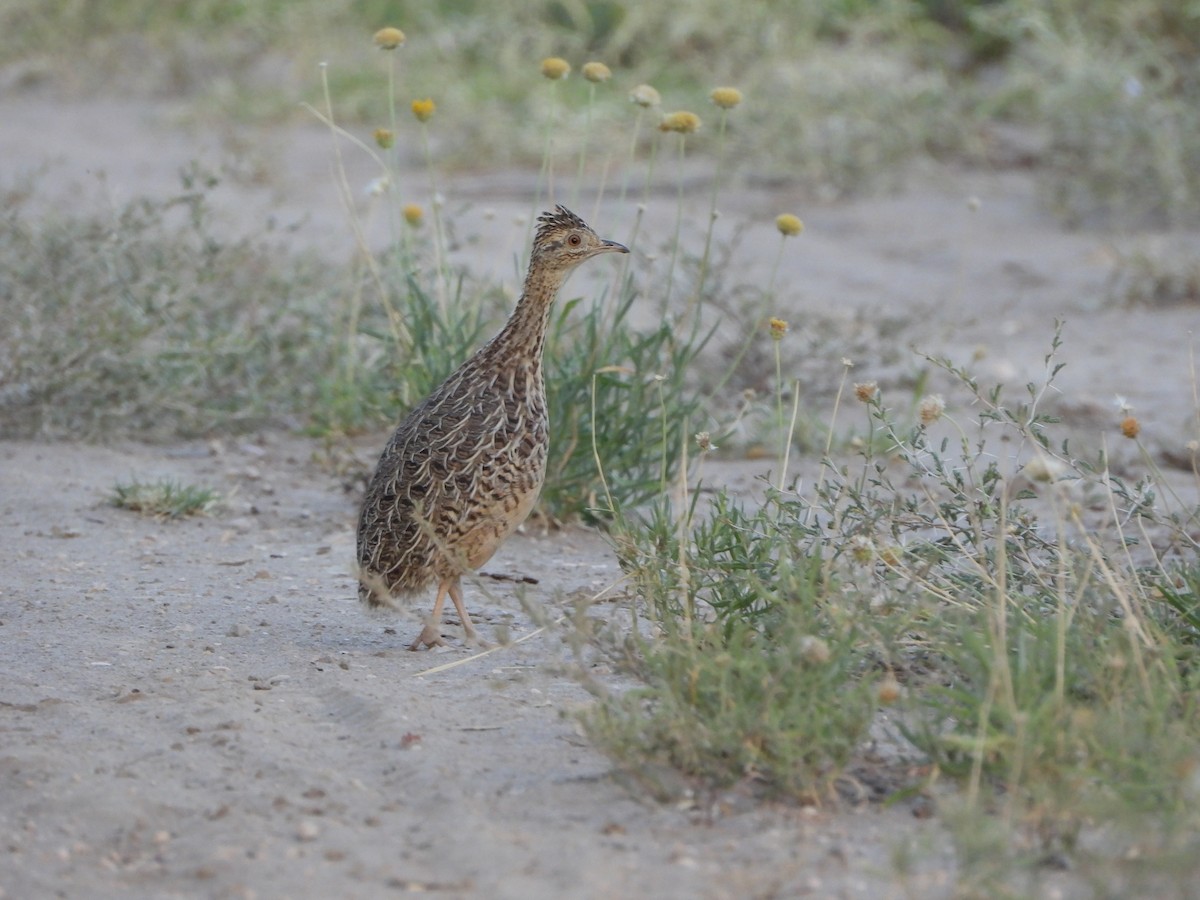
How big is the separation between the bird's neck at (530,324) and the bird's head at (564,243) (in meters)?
0.04

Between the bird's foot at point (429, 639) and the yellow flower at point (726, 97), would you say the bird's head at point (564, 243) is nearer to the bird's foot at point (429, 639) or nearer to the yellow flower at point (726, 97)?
the yellow flower at point (726, 97)

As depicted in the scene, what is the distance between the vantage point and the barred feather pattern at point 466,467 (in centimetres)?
468

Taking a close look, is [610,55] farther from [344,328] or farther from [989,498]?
[989,498]

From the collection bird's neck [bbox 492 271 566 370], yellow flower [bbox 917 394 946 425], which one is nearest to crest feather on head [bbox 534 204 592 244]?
bird's neck [bbox 492 271 566 370]

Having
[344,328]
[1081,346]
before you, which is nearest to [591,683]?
[344,328]

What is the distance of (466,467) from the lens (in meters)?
4.69

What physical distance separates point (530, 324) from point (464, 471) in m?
0.54

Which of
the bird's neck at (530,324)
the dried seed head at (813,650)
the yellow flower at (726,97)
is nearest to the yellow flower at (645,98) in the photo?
the yellow flower at (726,97)

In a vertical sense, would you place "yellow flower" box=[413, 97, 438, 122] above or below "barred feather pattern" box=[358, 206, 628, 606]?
above

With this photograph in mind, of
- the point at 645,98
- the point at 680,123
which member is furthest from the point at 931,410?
the point at 645,98

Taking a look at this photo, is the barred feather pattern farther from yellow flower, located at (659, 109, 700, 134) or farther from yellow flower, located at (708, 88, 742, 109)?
yellow flower, located at (708, 88, 742, 109)

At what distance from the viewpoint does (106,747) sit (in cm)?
390

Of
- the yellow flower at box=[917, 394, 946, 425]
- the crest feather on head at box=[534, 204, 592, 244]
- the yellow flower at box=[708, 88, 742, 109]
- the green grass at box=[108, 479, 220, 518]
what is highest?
the yellow flower at box=[708, 88, 742, 109]

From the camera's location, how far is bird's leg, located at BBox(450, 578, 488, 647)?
483cm
